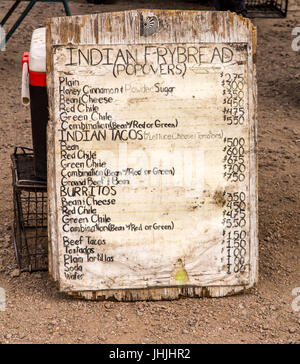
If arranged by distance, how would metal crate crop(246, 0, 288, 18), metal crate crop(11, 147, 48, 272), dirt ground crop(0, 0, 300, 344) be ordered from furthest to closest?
metal crate crop(246, 0, 288, 18)
metal crate crop(11, 147, 48, 272)
dirt ground crop(0, 0, 300, 344)

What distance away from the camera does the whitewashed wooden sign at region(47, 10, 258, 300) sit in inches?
108

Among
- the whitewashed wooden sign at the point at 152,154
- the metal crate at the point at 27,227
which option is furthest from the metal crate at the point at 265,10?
the whitewashed wooden sign at the point at 152,154

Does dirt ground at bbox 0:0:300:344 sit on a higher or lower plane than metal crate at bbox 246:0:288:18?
lower

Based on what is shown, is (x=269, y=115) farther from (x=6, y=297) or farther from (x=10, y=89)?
(x=6, y=297)

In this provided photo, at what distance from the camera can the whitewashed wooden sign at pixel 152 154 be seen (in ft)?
9.04

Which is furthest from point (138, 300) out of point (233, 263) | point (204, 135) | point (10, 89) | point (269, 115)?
point (10, 89)

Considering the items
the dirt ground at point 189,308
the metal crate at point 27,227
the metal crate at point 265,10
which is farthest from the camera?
the metal crate at point 265,10

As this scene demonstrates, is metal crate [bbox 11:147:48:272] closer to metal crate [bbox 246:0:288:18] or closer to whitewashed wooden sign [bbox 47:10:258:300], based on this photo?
whitewashed wooden sign [bbox 47:10:258:300]

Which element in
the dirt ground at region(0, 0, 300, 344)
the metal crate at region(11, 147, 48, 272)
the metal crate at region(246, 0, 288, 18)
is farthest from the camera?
the metal crate at region(246, 0, 288, 18)

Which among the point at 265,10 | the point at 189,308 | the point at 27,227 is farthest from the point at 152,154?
the point at 265,10

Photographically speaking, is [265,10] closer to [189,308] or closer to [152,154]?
[152,154]

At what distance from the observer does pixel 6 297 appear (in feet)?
9.78

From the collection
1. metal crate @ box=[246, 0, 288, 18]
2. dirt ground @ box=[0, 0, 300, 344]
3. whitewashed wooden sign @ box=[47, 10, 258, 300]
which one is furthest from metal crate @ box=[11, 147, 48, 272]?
metal crate @ box=[246, 0, 288, 18]

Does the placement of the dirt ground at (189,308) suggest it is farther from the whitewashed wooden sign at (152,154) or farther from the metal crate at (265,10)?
the metal crate at (265,10)
